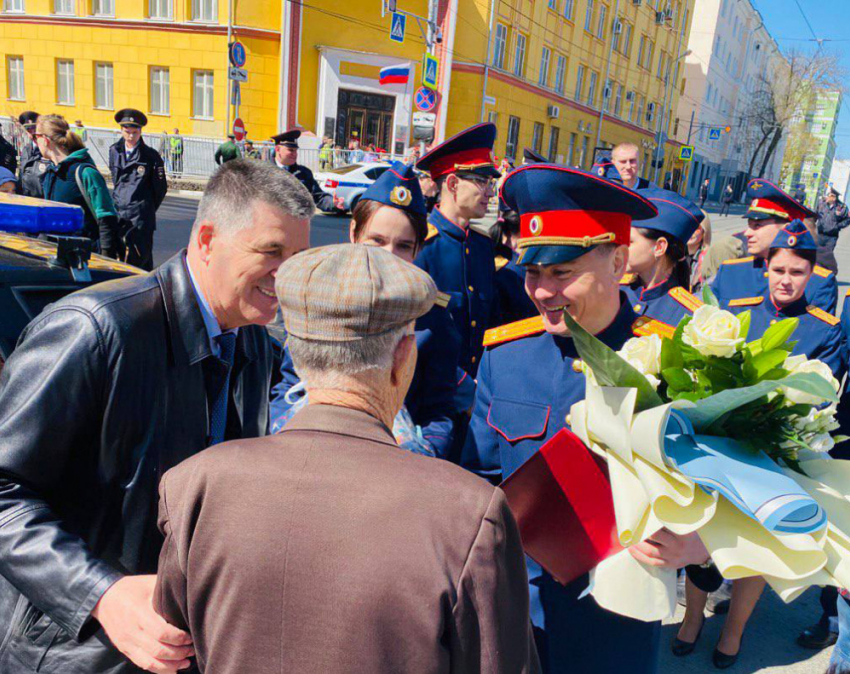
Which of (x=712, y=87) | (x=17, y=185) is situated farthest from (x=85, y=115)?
(x=712, y=87)

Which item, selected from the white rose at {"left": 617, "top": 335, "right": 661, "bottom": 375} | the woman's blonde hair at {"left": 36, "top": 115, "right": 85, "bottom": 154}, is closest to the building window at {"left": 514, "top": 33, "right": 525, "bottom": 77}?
the woman's blonde hair at {"left": 36, "top": 115, "right": 85, "bottom": 154}

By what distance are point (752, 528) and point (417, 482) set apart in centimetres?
80

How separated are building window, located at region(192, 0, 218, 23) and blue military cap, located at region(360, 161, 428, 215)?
81.1 ft

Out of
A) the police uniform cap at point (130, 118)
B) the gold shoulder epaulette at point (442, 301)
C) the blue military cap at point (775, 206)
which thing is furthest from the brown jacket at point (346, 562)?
the police uniform cap at point (130, 118)

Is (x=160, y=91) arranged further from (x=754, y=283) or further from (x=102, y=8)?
(x=754, y=283)

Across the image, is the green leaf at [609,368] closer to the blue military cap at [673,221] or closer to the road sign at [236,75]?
the blue military cap at [673,221]

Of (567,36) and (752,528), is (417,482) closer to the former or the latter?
(752,528)

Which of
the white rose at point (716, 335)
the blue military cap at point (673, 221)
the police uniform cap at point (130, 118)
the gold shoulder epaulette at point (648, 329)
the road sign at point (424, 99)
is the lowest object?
the gold shoulder epaulette at point (648, 329)

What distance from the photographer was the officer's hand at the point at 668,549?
1.53 meters

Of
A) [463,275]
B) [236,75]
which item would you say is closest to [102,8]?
[236,75]

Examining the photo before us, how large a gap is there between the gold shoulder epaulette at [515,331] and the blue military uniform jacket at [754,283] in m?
2.86

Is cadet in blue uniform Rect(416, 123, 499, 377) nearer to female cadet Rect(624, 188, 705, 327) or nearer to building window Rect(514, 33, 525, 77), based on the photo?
female cadet Rect(624, 188, 705, 327)

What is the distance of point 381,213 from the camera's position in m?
2.82

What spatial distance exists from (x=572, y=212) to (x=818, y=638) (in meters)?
2.75
